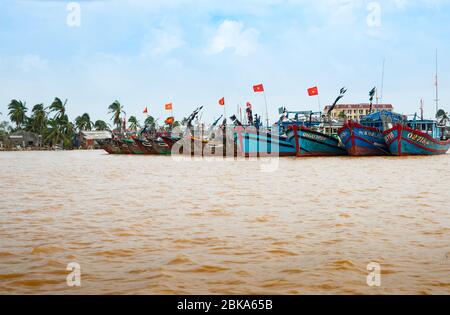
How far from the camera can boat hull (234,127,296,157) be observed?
3816cm

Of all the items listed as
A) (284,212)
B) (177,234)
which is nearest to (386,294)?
(177,234)

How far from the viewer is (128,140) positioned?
2355 inches

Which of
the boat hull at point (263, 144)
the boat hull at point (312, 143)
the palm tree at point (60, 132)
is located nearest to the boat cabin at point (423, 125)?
the boat hull at point (312, 143)

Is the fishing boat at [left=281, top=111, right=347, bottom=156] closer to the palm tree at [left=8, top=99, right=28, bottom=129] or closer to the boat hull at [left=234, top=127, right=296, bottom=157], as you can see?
the boat hull at [left=234, top=127, right=296, bottom=157]

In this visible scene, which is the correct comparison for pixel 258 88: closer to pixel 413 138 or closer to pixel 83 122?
pixel 413 138

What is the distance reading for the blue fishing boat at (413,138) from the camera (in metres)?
34.5

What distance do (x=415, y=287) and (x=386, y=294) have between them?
0.41 metres

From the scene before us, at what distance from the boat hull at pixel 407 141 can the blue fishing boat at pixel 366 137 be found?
87 cm

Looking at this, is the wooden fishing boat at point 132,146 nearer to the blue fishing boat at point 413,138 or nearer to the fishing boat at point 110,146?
the fishing boat at point 110,146

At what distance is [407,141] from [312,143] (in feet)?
24.8

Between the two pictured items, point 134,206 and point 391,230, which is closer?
point 391,230

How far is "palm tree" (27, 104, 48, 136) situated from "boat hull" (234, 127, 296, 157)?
74.9 metres

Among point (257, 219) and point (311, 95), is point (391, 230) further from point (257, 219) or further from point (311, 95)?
point (311, 95)
